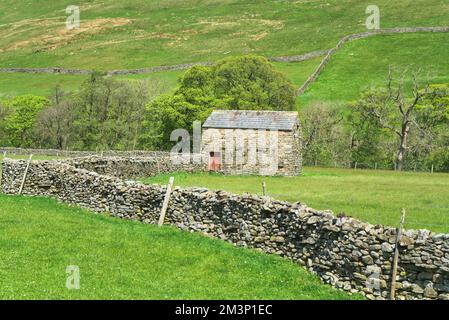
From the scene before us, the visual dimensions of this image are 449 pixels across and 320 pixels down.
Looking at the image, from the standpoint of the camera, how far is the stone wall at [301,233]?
1202 centimetres

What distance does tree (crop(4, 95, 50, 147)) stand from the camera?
79.0m

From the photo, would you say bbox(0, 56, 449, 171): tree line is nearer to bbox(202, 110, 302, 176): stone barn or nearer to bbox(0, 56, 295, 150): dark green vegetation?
bbox(0, 56, 295, 150): dark green vegetation

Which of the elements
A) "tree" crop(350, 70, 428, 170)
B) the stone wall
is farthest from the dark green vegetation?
the stone wall

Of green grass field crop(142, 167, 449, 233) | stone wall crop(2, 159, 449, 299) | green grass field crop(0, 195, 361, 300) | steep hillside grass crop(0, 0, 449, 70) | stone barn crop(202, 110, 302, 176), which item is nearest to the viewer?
stone wall crop(2, 159, 449, 299)

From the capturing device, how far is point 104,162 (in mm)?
36875

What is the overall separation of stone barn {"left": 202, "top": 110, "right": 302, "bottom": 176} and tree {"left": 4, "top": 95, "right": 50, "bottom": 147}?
126 feet

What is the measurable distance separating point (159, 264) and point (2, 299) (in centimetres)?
447

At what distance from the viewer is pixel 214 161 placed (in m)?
49.2

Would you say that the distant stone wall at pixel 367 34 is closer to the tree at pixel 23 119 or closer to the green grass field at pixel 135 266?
the tree at pixel 23 119

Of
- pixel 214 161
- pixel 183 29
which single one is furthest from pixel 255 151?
pixel 183 29

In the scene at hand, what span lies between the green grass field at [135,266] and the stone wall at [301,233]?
47 cm

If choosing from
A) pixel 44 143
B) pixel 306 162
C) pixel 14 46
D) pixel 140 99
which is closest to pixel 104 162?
pixel 306 162

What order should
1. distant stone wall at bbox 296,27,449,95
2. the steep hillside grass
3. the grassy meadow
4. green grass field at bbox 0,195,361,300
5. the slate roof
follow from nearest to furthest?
green grass field at bbox 0,195,361,300 < the slate roof < the grassy meadow < distant stone wall at bbox 296,27,449,95 < the steep hillside grass
